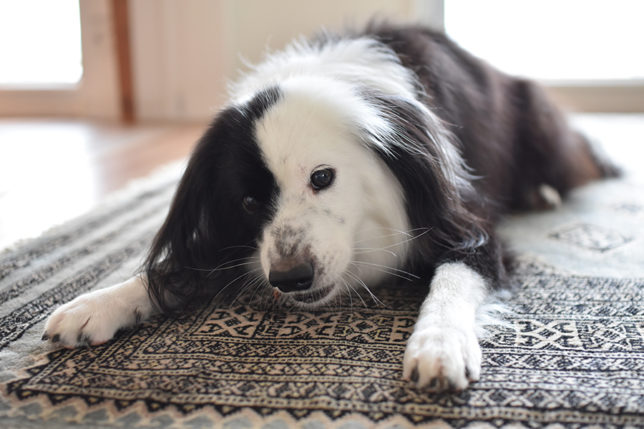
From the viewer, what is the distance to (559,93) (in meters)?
4.52

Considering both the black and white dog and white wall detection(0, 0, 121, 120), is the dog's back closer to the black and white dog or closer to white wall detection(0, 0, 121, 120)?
the black and white dog

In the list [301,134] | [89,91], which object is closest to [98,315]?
[301,134]

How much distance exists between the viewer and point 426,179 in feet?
4.66

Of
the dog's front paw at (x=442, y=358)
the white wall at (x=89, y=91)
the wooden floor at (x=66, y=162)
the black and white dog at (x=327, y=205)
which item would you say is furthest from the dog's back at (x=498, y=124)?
the white wall at (x=89, y=91)

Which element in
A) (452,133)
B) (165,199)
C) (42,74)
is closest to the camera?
(452,133)

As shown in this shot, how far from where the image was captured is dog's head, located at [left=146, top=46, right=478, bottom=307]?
1.32 m

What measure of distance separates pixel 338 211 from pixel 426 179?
0.72 feet

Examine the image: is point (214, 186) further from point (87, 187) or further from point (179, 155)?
point (179, 155)

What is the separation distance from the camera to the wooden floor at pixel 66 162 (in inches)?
89.9

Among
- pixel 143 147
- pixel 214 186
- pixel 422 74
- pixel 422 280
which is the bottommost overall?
pixel 143 147

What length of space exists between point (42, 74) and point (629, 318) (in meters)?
4.95

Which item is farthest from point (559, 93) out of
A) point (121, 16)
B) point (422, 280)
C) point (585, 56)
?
point (422, 280)

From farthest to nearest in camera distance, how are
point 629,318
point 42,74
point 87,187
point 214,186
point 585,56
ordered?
1. point 42,74
2. point 585,56
3. point 87,187
4. point 214,186
5. point 629,318

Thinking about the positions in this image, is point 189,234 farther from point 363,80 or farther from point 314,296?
point 363,80
